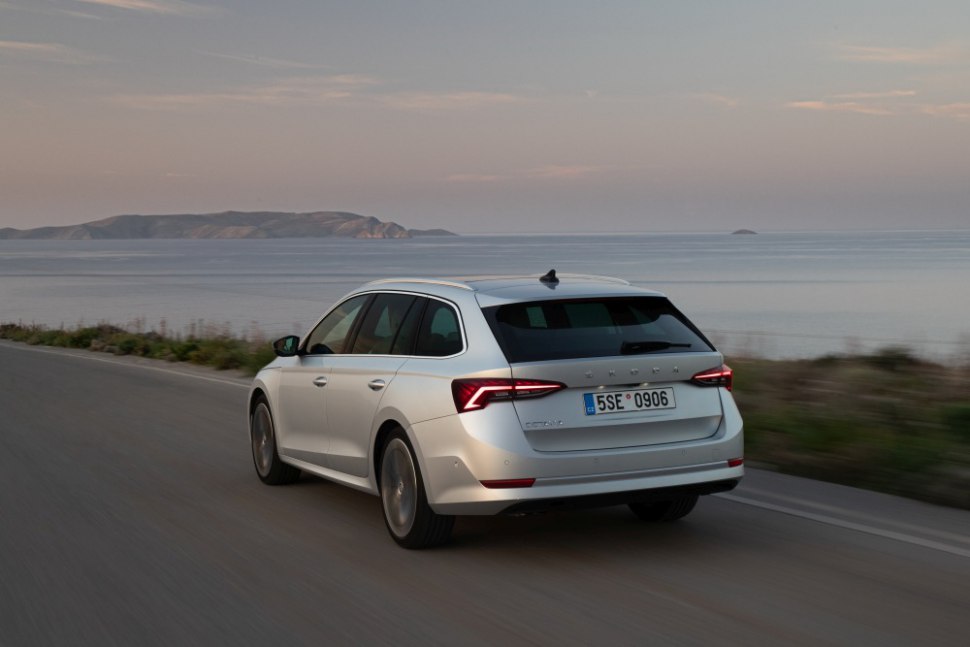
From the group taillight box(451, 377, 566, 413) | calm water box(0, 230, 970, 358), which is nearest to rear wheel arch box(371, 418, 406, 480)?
taillight box(451, 377, 566, 413)

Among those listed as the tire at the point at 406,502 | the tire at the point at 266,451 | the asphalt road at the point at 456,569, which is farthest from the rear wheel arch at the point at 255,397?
the tire at the point at 406,502

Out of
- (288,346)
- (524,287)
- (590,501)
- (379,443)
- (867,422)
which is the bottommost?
(867,422)

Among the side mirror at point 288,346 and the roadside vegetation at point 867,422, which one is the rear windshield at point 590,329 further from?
the roadside vegetation at point 867,422

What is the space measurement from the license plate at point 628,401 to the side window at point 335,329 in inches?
89.3

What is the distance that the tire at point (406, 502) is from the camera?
6652 millimetres

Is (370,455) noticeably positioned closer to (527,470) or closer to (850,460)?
(527,470)

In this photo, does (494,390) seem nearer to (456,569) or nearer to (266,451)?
(456,569)

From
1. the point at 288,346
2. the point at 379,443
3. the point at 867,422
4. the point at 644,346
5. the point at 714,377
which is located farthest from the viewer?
the point at 867,422

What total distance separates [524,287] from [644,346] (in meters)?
0.84

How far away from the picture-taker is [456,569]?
635 cm

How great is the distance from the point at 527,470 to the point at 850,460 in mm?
4090

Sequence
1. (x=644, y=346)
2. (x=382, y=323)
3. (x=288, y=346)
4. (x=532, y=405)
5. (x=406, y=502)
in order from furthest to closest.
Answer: (x=288, y=346)
(x=382, y=323)
(x=406, y=502)
(x=644, y=346)
(x=532, y=405)

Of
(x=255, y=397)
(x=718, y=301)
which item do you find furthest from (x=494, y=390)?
(x=718, y=301)

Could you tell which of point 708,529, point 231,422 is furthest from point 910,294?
point 708,529
